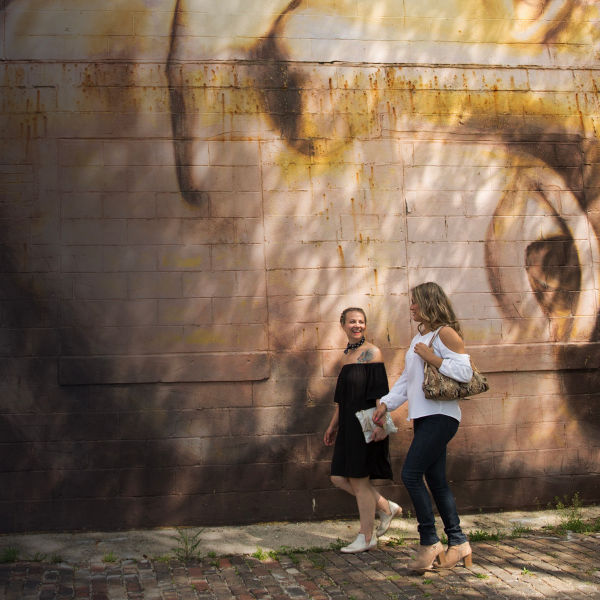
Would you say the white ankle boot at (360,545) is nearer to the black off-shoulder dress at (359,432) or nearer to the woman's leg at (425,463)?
the black off-shoulder dress at (359,432)

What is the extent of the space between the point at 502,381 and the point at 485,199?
62.5 inches

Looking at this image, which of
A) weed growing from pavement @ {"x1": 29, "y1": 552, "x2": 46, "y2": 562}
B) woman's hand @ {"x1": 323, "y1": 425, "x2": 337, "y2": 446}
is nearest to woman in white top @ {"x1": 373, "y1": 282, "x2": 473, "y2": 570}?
woman's hand @ {"x1": 323, "y1": 425, "x2": 337, "y2": 446}

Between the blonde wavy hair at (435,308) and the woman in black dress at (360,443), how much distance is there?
0.69m

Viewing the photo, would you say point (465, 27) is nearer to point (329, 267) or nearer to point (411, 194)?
point (411, 194)

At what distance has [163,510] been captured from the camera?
616 cm

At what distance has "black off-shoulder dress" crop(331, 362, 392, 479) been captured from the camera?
18.1 feet

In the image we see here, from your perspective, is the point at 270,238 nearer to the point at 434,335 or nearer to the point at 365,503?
the point at 434,335

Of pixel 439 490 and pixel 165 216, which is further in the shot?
pixel 165 216

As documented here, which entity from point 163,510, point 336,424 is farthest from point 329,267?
point 163,510

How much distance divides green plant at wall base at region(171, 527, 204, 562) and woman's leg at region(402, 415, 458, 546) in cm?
164

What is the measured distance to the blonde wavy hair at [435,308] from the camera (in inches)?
198

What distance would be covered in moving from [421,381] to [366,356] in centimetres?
70

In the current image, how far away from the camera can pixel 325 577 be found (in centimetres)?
502

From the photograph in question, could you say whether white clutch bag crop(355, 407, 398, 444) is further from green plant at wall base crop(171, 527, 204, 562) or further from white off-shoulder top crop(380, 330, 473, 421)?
green plant at wall base crop(171, 527, 204, 562)
